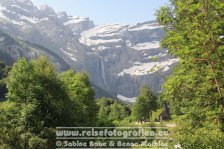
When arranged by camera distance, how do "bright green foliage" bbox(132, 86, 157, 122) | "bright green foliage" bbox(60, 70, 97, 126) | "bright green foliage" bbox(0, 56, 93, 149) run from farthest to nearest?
1. "bright green foliage" bbox(132, 86, 157, 122)
2. "bright green foliage" bbox(60, 70, 97, 126)
3. "bright green foliage" bbox(0, 56, 93, 149)

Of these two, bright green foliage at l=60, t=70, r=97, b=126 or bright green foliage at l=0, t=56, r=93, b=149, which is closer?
bright green foliage at l=0, t=56, r=93, b=149

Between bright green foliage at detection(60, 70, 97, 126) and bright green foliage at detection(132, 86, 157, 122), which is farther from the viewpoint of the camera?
bright green foliage at detection(132, 86, 157, 122)

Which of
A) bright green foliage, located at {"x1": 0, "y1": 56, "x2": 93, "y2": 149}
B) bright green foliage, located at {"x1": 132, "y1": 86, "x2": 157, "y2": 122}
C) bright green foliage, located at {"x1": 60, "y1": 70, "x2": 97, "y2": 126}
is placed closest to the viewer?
bright green foliage, located at {"x1": 0, "y1": 56, "x2": 93, "y2": 149}

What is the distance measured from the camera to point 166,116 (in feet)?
458

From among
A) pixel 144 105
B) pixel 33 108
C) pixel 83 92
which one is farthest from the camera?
pixel 144 105

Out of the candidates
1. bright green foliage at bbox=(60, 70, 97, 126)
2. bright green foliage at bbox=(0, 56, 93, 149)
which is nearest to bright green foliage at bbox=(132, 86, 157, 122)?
bright green foliage at bbox=(60, 70, 97, 126)

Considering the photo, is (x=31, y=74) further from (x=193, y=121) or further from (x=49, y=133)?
(x=193, y=121)

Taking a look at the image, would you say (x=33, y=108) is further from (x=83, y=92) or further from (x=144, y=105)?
(x=144, y=105)

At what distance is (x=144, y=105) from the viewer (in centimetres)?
11150

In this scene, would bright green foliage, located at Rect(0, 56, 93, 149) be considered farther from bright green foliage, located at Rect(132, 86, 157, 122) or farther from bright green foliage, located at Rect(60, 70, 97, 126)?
bright green foliage, located at Rect(132, 86, 157, 122)

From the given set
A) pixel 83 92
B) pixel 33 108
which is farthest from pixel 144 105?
pixel 33 108

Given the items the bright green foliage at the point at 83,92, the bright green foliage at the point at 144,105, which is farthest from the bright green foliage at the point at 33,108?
the bright green foliage at the point at 144,105

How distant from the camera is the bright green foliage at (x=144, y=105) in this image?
366 feet

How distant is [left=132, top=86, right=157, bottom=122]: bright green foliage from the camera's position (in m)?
111
